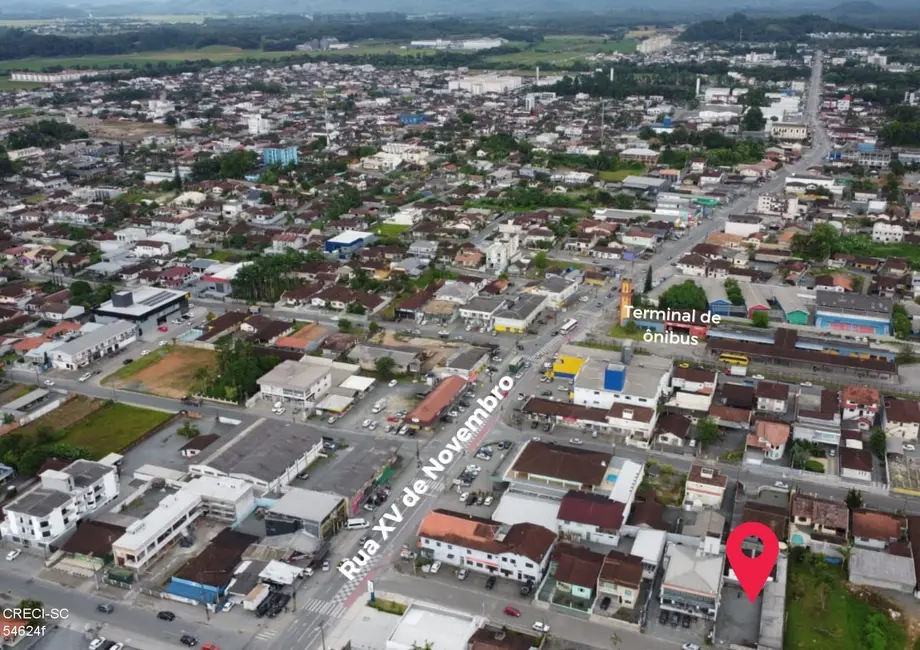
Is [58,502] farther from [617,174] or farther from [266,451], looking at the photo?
[617,174]

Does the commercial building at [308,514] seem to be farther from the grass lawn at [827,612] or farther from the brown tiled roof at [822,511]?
the brown tiled roof at [822,511]

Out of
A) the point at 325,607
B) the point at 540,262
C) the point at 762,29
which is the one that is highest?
the point at 762,29

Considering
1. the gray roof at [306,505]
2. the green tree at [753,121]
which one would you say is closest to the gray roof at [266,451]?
the gray roof at [306,505]

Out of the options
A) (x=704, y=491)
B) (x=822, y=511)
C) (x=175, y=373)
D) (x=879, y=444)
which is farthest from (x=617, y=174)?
(x=822, y=511)

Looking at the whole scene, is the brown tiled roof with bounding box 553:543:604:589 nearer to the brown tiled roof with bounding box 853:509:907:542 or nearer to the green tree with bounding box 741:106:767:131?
the brown tiled roof with bounding box 853:509:907:542

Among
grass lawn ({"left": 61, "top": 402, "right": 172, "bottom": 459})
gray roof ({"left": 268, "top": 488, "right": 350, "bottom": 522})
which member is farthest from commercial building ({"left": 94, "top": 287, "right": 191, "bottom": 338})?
gray roof ({"left": 268, "top": 488, "right": 350, "bottom": 522})
